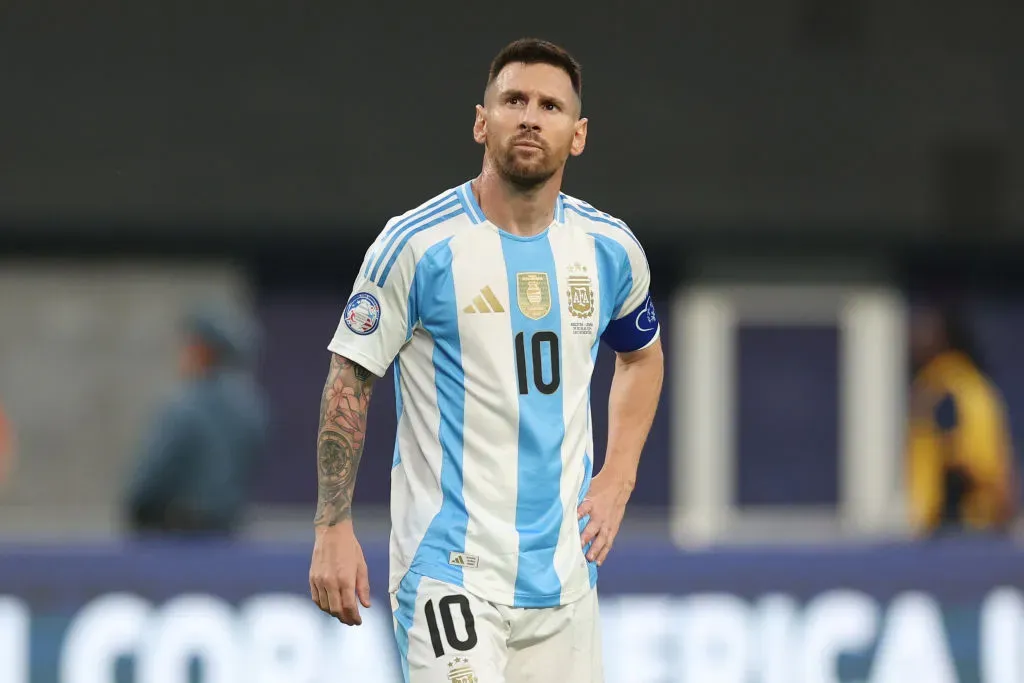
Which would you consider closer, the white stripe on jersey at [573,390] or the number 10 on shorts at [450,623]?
the number 10 on shorts at [450,623]

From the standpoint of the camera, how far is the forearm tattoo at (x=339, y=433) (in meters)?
4.32

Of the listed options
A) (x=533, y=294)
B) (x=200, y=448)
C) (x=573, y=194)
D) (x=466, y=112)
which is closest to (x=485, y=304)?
(x=533, y=294)

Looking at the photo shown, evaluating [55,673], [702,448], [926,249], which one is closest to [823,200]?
[926,249]

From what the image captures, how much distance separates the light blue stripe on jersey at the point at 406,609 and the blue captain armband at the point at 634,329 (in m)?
0.80

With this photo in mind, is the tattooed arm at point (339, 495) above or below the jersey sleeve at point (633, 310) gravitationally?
below

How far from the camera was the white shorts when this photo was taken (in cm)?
429

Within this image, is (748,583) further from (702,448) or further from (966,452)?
(702,448)

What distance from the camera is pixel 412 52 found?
1328 cm

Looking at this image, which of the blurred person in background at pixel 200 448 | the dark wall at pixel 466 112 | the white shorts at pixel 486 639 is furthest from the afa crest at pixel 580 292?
the dark wall at pixel 466 112

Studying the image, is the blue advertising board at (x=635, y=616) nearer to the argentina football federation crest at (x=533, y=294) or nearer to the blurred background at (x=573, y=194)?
the argentina football federation crest at (x=533, y=294)

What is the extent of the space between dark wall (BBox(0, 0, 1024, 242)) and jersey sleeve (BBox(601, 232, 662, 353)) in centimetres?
848

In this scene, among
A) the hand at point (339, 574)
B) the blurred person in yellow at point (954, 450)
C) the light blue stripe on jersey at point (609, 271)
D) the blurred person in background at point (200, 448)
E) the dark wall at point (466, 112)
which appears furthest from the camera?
the dark wall at point (466, 112)

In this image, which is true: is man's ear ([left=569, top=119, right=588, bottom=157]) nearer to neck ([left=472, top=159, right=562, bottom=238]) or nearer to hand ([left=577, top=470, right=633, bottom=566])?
neck ([left=472, top=159, right=562, bottom=238])

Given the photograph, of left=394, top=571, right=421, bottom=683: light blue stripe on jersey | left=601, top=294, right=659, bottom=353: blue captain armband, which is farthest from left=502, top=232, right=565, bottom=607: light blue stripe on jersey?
left=601, top=294, right=659, bottom=353: blue captain armband
